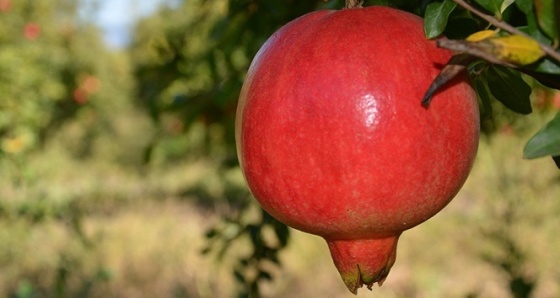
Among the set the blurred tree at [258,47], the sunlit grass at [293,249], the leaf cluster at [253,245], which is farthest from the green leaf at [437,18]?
the sunlit grass at [293,249]

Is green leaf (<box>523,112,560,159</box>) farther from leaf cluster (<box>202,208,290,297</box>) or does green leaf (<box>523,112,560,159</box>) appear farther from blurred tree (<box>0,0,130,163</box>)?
blurred tree (<box>0,0,130,163</box>)

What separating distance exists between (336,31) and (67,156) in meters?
10.7

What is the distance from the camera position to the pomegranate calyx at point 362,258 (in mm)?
610

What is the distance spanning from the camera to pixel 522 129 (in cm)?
284

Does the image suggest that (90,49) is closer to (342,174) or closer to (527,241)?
(527,241)

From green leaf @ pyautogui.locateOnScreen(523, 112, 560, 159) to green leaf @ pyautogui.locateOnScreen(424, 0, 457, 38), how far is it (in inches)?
4.3

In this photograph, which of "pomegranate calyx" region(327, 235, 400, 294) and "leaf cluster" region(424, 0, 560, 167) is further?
"pomegranate calyx" region(327, 235, 400, 294)

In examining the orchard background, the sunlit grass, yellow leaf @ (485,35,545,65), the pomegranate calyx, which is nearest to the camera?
yellow leaf @ (485,35,545,65)

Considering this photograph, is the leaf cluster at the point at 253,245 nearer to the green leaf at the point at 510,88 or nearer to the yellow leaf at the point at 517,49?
the green leaf at the point at 510,88

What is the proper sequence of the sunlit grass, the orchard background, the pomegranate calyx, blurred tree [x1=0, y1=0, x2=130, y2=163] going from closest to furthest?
1. the pomegranate calyx
2. the orchard background
3. the sunlit grass
4. blurred tree [x1=0, y1=0, x2=130, y2=163]

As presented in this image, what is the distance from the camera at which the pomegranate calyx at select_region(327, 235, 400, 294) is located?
2.00 ft

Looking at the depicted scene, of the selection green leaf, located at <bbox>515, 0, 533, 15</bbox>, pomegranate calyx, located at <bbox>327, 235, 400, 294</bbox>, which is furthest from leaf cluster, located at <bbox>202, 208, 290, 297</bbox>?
green leaf, located at <bbox>515, 0, 533, 15</bbox>

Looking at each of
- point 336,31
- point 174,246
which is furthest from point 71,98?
point 336,31

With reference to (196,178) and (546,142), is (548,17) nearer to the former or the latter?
(546,142)
